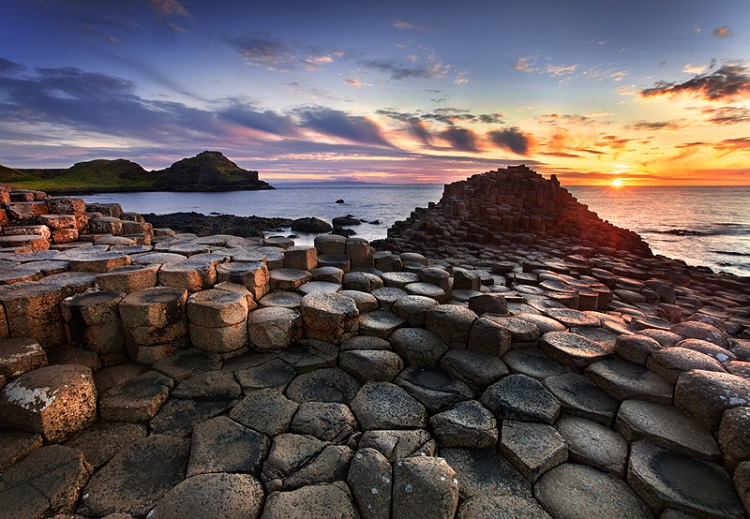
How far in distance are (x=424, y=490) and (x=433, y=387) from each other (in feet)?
4.88

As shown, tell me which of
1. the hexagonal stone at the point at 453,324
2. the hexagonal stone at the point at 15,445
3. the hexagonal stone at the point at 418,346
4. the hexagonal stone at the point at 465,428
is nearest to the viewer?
the hexagonal stone at the point at 15,445

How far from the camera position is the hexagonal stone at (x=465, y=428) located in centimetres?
318

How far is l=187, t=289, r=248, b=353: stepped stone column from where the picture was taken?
4.21 m

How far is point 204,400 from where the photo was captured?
12.0 feet

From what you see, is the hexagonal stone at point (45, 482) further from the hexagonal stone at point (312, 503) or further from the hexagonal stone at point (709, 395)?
the hexagonal stone at point (709, 395)

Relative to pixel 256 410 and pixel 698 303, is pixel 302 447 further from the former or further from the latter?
pixel 698 303

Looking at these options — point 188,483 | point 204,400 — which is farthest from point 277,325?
point 188,483

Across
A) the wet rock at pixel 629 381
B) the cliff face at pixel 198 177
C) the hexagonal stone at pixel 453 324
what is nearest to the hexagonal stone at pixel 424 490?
the hexagonal stone at pixel 453 324

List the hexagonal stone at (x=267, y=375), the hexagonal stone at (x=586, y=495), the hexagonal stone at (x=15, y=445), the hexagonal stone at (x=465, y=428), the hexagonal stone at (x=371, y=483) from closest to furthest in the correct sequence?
1. the hexagonal stone at (x=371, y=483)
2. the hexagonal stone at (x=586, y=495)
3. the hexagonal stone at (x=15, y=445)
4. the hexagonal stone at (x=465, y=428)
5. the hexagonal stone at (x=267, y=375)

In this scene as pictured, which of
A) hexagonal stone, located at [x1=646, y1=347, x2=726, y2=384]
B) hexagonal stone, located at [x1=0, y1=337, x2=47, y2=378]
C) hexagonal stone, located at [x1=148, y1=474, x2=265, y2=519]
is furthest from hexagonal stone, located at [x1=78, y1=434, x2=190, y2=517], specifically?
hexagonal stone, located at [x1=646, y1=347, x2=726, y2=384]

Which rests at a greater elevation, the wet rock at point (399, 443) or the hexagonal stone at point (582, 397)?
the hexagonal stone at point (582, 397)

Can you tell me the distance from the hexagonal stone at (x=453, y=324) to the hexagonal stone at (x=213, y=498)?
2.85 metres

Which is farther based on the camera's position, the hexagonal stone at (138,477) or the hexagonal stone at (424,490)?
the hexagonal stone at (138,477)

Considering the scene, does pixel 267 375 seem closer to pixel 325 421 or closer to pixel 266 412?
pixel 266 412
